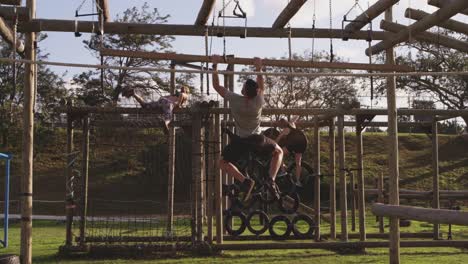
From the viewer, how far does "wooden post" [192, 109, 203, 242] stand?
9.64 m

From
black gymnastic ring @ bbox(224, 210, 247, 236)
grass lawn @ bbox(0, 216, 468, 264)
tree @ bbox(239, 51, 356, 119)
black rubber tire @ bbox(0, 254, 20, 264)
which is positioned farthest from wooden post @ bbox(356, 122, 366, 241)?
tree @ bbox(239, 51, 356, 119)

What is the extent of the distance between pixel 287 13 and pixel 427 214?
3.09 meters

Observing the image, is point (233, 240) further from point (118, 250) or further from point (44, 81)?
point (44, 81)

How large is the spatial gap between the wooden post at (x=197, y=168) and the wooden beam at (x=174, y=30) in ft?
7.12

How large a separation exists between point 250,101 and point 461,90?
29.7 metres

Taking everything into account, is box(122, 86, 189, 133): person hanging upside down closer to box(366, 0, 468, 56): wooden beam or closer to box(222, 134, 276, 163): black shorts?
box(222, 134, 276, 163): black shorts

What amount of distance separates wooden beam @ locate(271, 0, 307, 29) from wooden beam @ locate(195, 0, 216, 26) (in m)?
0.93

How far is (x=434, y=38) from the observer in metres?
7.71

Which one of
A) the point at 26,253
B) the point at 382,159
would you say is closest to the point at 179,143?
the point at 382,159

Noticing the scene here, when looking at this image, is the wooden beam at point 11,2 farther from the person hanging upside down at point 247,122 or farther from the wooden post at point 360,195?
the wooden post at point 360,195

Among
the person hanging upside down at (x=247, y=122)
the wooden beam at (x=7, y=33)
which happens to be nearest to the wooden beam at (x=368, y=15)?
the person hanging upside down at (x=247, y=122)

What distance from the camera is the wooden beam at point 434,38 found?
754 cm

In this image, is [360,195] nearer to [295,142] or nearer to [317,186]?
[317,186]

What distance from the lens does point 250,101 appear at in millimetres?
7305
